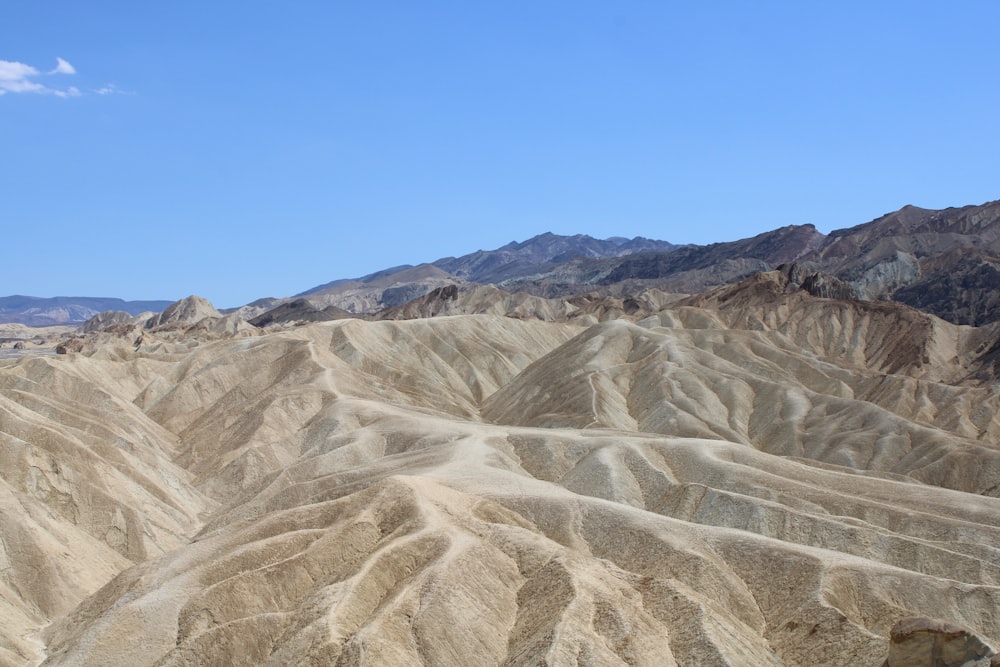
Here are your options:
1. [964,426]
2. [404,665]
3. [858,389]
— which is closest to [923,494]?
[404,665]

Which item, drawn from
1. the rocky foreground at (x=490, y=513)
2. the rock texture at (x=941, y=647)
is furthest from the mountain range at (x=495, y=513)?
the rocky foreground at (x=490, y=513)

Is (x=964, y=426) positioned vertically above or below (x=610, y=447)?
below

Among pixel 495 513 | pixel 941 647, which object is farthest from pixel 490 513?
pixel 941 647

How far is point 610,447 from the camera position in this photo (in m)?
69.5

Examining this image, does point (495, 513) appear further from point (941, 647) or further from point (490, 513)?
point (941, 647)

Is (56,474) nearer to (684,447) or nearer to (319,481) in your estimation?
(319,481)

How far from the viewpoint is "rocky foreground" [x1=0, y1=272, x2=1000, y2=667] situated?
3769 centimetres

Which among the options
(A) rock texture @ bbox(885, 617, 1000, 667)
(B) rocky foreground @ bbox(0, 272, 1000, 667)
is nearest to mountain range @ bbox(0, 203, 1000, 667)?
(A) rock texture @ bbox(885, 617, 1000, 667)

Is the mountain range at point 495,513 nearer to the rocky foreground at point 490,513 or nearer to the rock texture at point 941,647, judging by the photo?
the rock texture at point 941,647

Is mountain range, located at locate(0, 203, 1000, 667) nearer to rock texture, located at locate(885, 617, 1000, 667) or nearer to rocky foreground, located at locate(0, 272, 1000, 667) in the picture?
rock texture, located at locate(885, 617, 1000, 667)

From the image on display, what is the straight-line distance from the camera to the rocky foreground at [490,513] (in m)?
37.7

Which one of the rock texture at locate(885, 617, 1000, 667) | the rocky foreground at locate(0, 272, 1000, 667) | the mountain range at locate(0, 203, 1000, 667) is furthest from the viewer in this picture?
the rocky foreground at locate(0, 272, 1000, 667)

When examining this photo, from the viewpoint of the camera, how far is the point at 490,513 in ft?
163

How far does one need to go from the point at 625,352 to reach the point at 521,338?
106 feet
